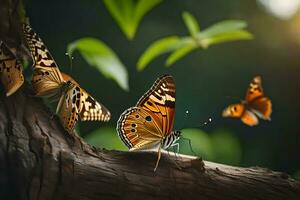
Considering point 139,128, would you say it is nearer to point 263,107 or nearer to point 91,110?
point 91,110

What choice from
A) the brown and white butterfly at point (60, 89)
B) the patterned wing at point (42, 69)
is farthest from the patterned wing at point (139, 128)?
the patterned wing at point (42, 69)

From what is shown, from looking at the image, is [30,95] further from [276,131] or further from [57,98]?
[276,131]

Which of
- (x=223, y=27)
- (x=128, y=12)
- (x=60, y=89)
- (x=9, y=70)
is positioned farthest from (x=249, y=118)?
(x=9, y=70)

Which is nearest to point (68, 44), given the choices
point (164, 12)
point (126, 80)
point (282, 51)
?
point (126, 80)

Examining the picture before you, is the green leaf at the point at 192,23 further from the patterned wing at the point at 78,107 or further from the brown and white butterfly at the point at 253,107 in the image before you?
the patterned wing at the point at 78,107

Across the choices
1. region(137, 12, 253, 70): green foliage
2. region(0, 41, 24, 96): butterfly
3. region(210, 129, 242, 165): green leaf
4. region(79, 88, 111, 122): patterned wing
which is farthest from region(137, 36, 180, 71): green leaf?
region(0, 41, 24, 96): butterfly

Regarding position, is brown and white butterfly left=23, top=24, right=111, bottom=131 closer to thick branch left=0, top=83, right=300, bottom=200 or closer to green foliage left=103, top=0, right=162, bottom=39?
thick branch left=0, top=83, right=300, bottom=200
